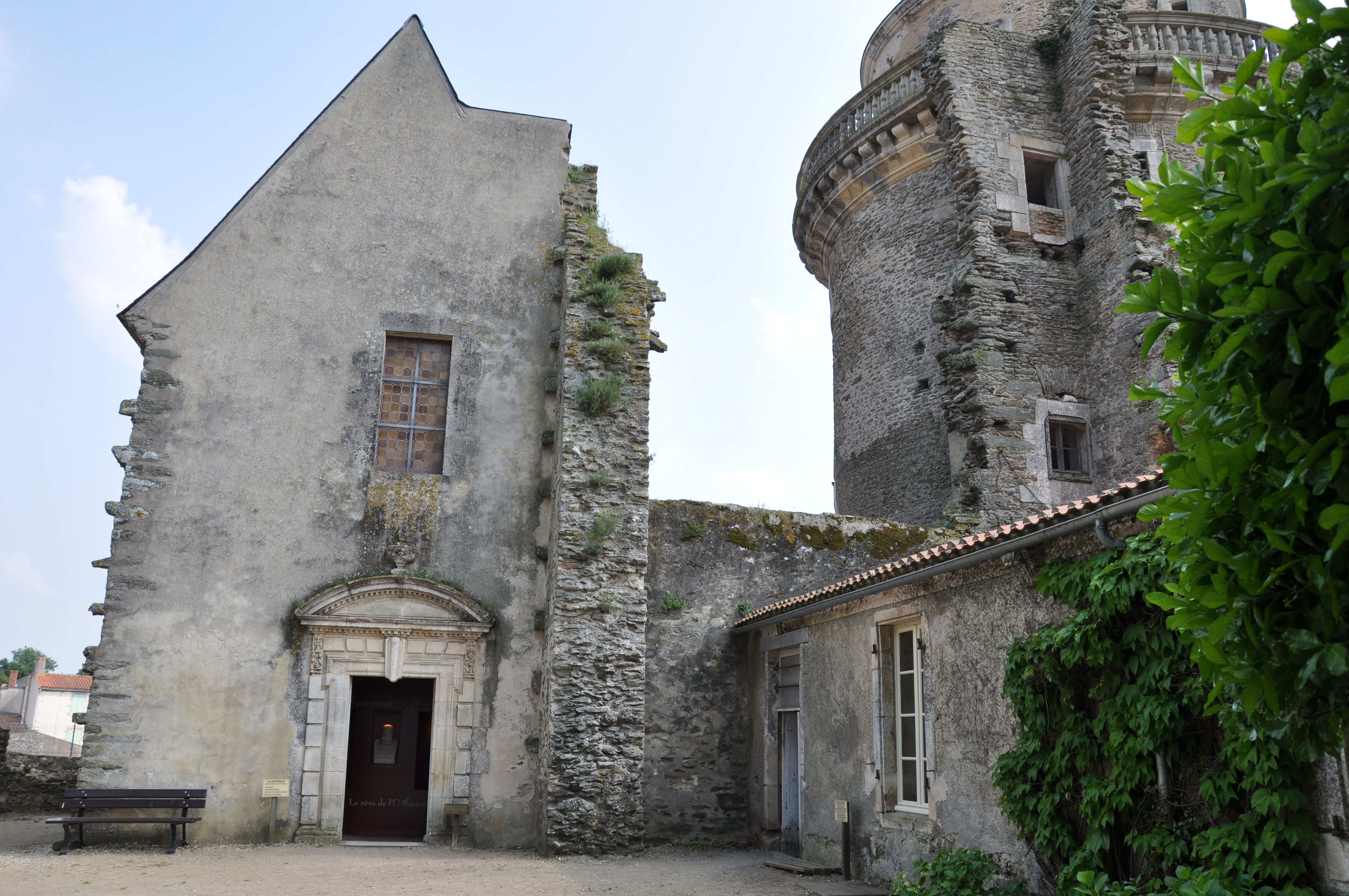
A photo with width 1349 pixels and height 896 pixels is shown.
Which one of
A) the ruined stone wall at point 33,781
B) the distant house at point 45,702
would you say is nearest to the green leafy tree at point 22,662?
the distant house at point 45,702

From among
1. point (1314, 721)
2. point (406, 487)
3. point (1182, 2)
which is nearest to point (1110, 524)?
point (1314, 721)

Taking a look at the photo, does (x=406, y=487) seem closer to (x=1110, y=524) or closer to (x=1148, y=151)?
(x=1110, y=524)

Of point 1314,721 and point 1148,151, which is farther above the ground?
point 1148,151

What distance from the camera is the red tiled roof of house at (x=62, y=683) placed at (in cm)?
4859

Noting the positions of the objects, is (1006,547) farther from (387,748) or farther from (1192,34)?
(1192,34)

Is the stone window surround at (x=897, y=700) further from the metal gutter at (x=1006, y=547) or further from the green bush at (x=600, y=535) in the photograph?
the green bush at (x=600, y=535)

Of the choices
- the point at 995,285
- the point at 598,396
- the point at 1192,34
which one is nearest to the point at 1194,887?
the point at 598,396

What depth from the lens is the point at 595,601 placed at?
9.83 meters

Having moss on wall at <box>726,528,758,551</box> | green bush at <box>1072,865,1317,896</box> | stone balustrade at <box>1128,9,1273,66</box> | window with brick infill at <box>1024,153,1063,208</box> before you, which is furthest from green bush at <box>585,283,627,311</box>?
stone balustrade at <box>1128,9,1273,66</box>

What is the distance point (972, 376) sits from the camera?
13.0 meters

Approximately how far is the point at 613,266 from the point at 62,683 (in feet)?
168

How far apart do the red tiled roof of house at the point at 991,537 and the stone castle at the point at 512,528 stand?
72 millimetres

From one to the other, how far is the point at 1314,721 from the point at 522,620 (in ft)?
27.5

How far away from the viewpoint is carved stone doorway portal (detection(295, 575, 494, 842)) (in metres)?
9.71
